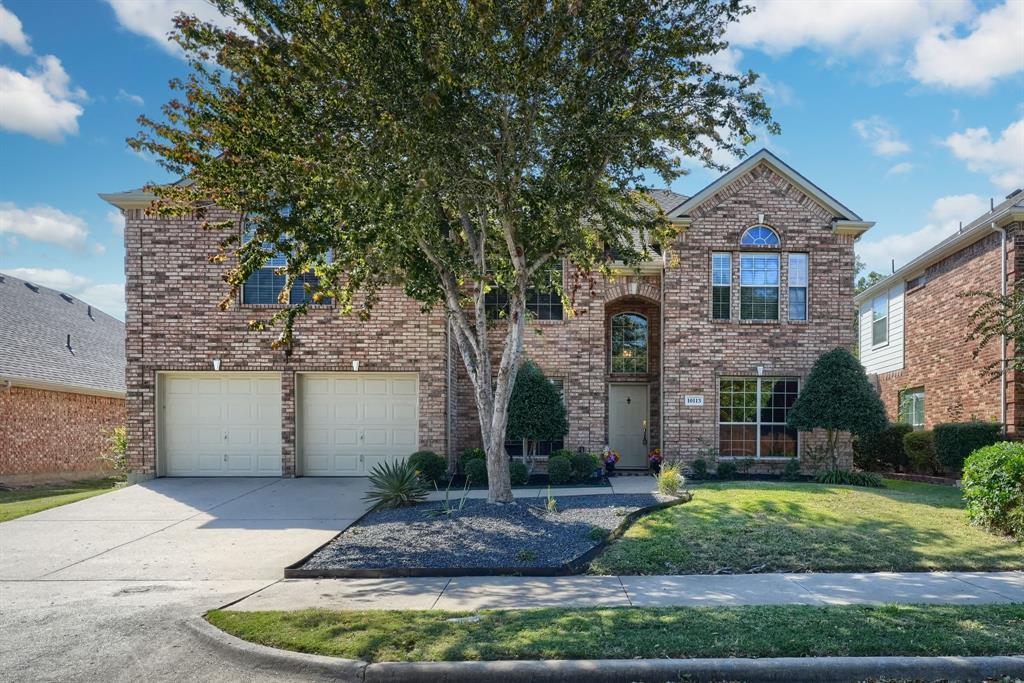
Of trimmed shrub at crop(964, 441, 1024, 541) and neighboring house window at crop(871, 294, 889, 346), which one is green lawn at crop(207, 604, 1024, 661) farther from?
neighboring house window at crop(871, 294, 889, 346)

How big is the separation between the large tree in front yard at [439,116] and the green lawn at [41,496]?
6.33 meters

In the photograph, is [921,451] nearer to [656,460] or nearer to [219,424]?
[656,460]

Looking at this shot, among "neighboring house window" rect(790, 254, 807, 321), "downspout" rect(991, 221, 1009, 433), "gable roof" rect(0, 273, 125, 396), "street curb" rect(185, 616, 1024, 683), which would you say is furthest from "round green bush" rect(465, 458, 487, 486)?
"gable roof" rect(0, 273, 125, 396)

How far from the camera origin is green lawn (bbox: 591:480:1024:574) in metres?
7.49

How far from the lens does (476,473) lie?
43.8 ft

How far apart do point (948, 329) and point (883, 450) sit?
12.7ft

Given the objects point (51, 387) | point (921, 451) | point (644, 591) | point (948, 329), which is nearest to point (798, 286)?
point (921, 451)

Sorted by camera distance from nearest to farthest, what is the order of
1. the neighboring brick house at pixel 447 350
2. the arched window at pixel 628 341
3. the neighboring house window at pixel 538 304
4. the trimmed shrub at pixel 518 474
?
the trimmed shrub at pixel 518 474 < the neighboring brick house at pixel 447 350 < the neighboring house window at pixel 538 304 < the arched window at pixel 628 341

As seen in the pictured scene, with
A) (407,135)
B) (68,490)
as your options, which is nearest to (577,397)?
(407,135)

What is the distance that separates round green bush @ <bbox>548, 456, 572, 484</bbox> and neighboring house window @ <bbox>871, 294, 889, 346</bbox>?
14.9 m

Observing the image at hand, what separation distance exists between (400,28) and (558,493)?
27.2 feet

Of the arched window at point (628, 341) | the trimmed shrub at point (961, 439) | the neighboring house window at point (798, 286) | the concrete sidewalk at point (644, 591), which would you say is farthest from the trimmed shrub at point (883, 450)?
the concrete sidewalk at point (644, 591)

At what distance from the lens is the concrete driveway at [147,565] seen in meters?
5.16

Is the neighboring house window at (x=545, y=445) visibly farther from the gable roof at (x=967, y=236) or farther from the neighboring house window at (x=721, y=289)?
the gable roof at (x=967, y=236)
